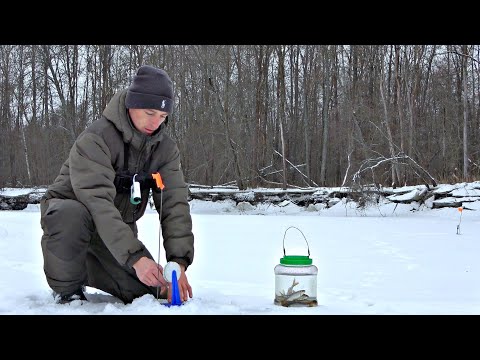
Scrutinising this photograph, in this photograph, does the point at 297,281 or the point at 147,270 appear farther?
the point at 297,281

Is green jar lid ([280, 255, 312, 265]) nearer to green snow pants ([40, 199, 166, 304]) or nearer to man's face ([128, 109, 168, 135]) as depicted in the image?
green snow pants ([40, 199, 166, 304])

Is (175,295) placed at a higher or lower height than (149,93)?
lower

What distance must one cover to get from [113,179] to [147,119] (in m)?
0.28

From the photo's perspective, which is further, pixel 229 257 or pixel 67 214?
pixel 229 257

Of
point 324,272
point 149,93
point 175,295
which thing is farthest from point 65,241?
point 324,272

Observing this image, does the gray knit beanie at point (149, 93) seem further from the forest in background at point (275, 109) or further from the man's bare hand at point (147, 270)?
the forest in background at point (275, 109)

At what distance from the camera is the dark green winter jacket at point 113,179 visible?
6.88 ft

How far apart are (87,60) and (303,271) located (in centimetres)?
2008

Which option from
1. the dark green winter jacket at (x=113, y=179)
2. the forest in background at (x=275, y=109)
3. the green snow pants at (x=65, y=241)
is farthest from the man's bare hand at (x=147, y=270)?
the forest in background at (x=275, y=109)

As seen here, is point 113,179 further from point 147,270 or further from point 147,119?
point 147,270

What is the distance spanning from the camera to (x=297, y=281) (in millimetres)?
2283

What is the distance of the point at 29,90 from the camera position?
22.2 metres
